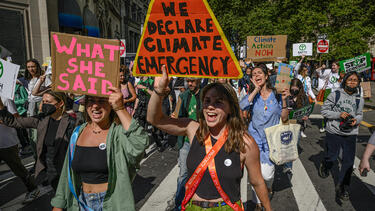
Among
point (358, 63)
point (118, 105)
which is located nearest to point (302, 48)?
point (358, 63)

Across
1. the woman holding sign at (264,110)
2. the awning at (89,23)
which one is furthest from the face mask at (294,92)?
the awning at (89,23)

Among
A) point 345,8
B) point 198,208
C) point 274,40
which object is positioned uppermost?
point 345,8

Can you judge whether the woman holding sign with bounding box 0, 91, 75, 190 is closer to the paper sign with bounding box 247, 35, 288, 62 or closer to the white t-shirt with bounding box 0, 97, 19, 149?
the white t-shirt with bounding box 0, 97, 19, 149

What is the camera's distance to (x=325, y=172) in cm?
487

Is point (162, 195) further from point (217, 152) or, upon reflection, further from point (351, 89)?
point (351, 89)

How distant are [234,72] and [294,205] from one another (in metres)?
2.85

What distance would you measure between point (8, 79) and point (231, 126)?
303 cm

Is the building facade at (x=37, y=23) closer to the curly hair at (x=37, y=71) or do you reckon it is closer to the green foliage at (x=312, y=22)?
the curly hair at (x=37, y=71)

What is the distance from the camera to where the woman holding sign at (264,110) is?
3.73m

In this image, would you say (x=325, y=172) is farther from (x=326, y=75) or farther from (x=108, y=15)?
(x=108, y=15)

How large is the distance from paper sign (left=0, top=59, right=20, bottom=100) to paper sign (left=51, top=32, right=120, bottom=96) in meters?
1.58

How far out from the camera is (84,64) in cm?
228

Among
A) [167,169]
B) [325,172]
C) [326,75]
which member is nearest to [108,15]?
[326,75]

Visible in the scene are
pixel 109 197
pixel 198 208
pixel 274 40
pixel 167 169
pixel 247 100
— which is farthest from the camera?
pixel 274 40
